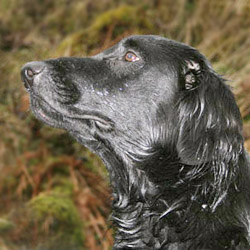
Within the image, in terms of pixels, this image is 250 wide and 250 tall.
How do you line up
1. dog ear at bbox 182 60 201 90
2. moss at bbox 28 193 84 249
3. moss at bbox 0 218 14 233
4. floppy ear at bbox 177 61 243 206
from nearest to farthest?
floppy ear at bbox 177 61 243 206 → dog ear at bbox 182 60 201 90 → moss at bbox 28 193 84 249 → moss at bbox 0 218 14 233

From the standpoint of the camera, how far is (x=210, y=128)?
3250 mm

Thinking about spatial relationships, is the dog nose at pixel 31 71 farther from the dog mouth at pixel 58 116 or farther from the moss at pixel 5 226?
the moss at pixel 5 226

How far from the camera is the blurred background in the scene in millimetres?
6336

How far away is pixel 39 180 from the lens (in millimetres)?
7074

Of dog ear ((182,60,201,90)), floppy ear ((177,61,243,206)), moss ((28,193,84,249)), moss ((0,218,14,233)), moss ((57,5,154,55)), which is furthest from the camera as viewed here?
moss ((57,5,154,55))

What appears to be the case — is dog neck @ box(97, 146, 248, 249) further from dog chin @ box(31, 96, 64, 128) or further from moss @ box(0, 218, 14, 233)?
moss @ box(0, 218, 14, 233)

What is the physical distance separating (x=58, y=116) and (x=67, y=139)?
165cm

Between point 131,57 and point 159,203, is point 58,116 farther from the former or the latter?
point 159,203

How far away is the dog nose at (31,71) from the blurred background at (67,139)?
1.60 m

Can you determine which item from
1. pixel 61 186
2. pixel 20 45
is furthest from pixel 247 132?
pixel 20 45

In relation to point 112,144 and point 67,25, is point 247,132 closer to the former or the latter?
point 112,144

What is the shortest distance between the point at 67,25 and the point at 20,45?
7.26 feet

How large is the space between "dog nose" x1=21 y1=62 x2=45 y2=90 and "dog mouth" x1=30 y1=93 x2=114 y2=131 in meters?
0.09

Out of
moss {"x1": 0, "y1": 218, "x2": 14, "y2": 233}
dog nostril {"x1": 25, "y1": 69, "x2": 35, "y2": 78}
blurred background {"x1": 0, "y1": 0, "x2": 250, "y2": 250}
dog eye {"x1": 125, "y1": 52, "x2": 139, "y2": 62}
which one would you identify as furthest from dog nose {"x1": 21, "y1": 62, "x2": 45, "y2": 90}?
moss {"x1": 0, "y1": 218, "x2": 14, "y2": 233}
